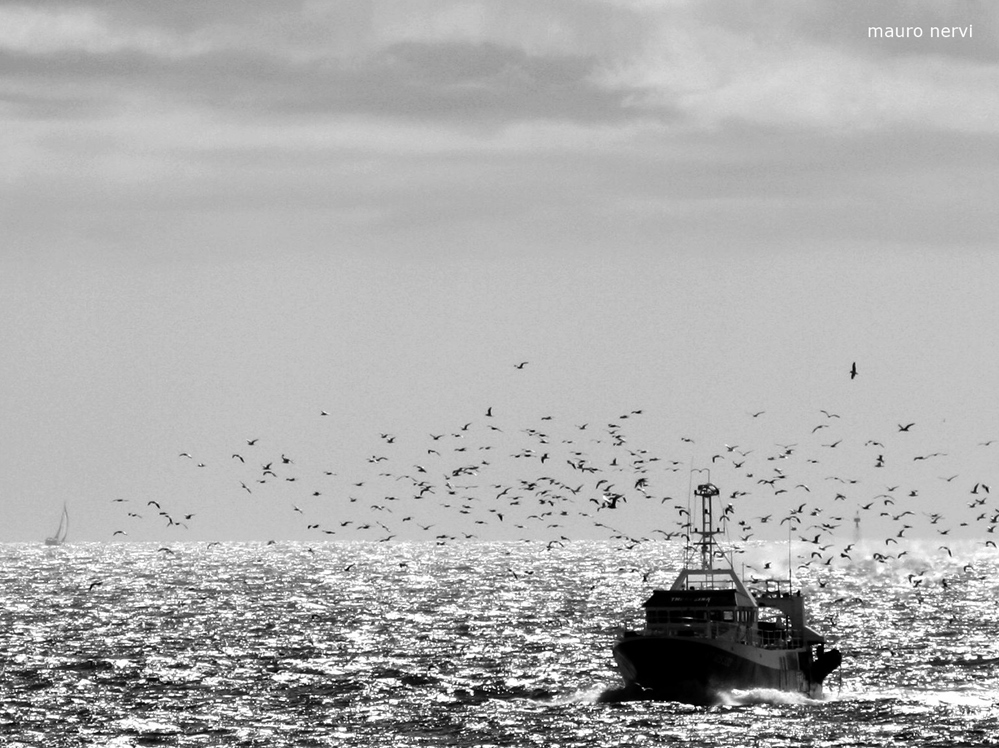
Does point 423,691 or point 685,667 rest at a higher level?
Answer: point 685,667

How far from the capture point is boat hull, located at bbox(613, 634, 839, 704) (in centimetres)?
10319

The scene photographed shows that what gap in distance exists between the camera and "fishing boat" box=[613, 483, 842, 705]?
339ft

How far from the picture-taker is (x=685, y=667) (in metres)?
103

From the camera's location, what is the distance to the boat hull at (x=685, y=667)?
10319 cm

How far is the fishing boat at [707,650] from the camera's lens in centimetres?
10331

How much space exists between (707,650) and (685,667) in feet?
4.95

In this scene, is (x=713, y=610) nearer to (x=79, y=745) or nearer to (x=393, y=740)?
(x=393, y=740)

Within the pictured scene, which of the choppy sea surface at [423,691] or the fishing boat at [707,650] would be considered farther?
the fishing boat at [707,650]

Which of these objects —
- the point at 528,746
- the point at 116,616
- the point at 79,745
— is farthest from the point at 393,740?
the point at 116,616

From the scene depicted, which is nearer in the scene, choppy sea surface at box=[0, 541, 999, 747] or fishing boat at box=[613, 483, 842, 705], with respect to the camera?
choppy sea surface at box=[0, 541, 999, 747]

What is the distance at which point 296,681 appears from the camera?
383 ft

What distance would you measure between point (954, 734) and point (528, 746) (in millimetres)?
22310

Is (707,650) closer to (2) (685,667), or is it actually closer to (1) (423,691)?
(2) (685,667)

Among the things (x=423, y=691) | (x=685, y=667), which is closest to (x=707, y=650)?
(x=685, y=667)
